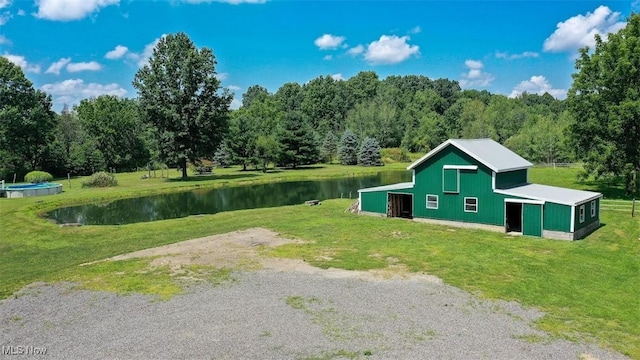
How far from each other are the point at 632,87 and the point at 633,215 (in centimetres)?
1357

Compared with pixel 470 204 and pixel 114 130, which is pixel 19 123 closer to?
pixel 114 130

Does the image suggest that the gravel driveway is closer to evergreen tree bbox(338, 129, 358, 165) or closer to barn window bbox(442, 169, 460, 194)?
barn window bbox(442, 169, 460, 194)

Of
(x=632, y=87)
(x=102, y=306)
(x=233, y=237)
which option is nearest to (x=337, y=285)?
(x=102, y=306)

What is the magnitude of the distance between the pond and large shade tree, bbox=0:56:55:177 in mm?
26318

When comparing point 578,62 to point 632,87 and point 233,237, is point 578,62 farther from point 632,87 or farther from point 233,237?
point 233,237

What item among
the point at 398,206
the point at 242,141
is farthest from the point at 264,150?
the point at 398,206

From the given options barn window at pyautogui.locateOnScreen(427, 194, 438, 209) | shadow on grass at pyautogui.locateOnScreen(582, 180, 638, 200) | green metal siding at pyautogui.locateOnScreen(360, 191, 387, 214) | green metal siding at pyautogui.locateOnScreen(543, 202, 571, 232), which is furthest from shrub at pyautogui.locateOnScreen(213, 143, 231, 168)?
green metal siding at pyautogui.locateOnScreen(543, 202, 571, 232)

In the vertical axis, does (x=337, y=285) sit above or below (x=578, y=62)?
below

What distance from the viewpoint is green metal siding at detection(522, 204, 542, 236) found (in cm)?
2470

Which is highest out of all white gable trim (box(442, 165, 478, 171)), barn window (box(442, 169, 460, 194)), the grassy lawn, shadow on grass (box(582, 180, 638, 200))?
white gable trim (box(442, 165, 478, 171))

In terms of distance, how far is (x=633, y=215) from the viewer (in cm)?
3012

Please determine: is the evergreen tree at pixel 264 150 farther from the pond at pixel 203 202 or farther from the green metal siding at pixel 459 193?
the green metal siding at pixel 459 193

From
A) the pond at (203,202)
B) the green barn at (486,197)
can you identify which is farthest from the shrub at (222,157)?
the green barn at (486,197)

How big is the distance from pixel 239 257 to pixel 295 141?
2235 inches
